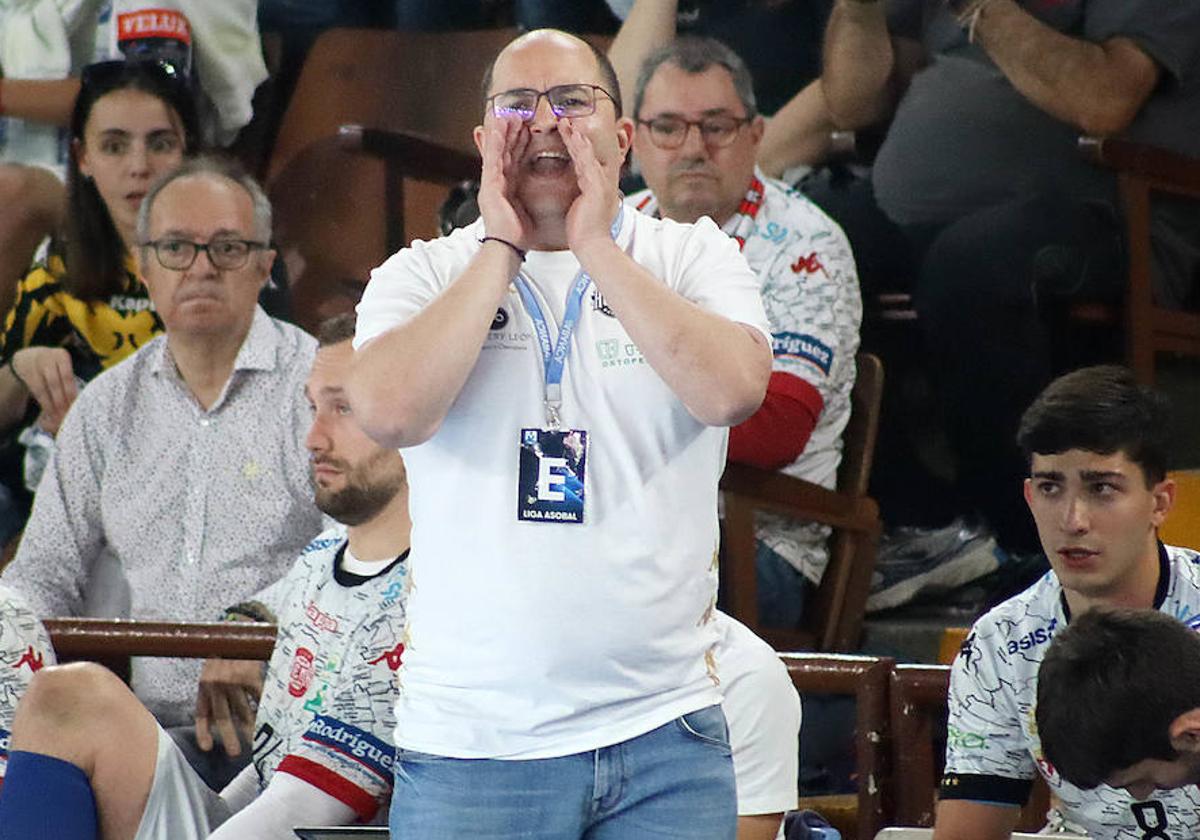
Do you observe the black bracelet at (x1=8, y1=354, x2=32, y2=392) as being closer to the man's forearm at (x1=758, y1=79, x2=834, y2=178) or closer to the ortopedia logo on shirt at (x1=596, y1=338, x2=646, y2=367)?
the man's forearm at (x1=758, y1=79, x2=834, y2=178)

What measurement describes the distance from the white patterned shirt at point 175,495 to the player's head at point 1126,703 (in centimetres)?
194

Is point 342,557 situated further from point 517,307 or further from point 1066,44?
point 1066,44

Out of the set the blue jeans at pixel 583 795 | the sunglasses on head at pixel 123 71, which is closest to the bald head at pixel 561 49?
the blue jeans at pixel 583 795

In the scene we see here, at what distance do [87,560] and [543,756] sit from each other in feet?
7.92

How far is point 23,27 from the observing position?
497 centimetres

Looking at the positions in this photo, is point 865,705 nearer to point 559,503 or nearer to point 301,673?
point 301,673

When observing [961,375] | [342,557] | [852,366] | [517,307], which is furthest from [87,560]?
[517,307]

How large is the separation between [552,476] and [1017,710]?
1.16 meters

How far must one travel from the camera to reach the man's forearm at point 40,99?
4.92 meters

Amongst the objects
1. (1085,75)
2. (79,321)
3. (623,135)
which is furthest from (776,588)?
(79,321)

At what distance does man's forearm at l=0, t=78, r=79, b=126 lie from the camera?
194 inches

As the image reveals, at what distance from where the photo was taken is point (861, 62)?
4340 millimetres

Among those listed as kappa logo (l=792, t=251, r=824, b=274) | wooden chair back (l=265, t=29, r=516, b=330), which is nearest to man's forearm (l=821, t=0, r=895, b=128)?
kappa logo (l=792, t=251, r=824, b=274)

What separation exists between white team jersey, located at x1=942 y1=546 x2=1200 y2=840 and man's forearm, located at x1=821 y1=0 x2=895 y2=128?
6.30ft
